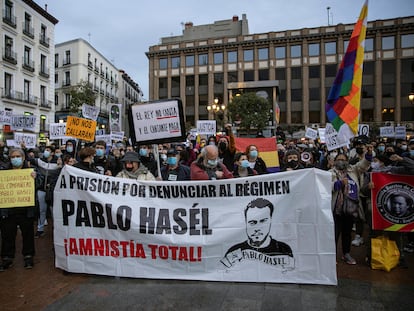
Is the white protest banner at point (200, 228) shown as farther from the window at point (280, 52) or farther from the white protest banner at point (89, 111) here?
the window at point (280, 52)

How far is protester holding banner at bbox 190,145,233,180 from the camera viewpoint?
15.4 feet

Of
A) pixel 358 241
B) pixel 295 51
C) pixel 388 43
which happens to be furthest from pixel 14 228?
pixel 388 43

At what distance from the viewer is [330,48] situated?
143 ft

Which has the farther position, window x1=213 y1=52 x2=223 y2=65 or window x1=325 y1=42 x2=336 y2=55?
window x1=213 y1=52 x2=223 y2=65

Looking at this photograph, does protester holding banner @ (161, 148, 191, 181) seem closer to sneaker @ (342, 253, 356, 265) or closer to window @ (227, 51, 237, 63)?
sneaker @ (342, 253, 356, 265)

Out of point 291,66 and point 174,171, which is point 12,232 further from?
point 291,66

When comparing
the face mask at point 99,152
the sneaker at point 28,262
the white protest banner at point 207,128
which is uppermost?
the white protest banner at point 207,128

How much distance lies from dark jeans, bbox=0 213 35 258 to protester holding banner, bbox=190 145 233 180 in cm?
265

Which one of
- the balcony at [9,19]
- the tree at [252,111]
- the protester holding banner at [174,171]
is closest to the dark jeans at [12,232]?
the protester holding banner at [174,171]

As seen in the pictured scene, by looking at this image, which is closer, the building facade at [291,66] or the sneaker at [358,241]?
the sneaker at [358,241]

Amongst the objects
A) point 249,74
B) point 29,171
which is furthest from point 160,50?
point 29,171

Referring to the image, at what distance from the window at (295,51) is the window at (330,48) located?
364 cm

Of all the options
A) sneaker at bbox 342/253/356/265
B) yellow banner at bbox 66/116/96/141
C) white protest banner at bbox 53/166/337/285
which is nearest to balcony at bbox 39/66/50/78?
yellow banner at bbox 66/116/96/141

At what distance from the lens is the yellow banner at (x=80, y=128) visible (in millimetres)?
7704
